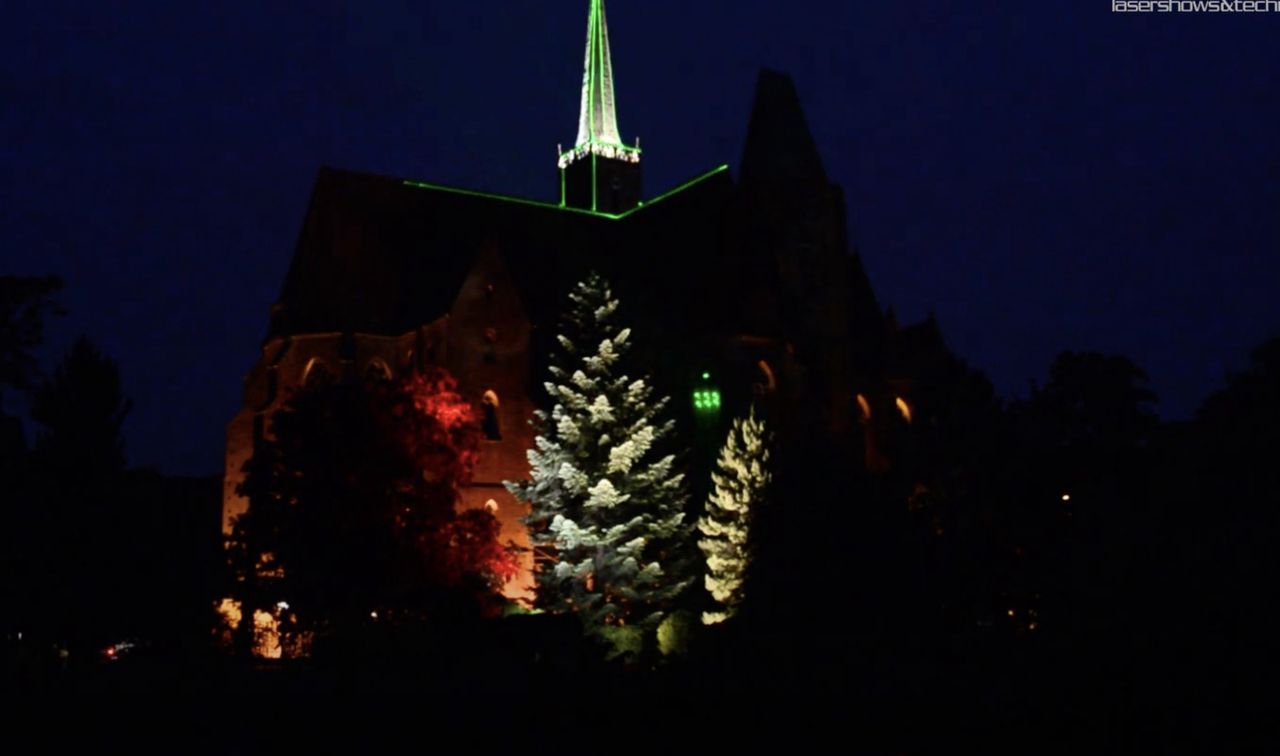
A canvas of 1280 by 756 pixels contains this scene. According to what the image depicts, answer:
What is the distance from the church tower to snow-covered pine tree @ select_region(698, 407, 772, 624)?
120ft

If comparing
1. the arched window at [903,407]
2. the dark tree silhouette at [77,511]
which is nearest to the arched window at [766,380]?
the arched window at [903,407]

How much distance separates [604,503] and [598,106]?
43.0m

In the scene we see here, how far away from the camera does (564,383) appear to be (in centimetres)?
5275

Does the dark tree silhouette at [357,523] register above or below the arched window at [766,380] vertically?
below

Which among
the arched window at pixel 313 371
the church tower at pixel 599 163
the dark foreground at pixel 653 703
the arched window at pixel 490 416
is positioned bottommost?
the dark foreground at pixel 653 703

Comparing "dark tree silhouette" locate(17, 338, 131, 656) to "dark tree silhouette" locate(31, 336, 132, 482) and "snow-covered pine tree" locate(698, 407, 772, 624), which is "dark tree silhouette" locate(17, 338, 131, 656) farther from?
"snow-covered pine tree" locate(698, 407, 772, 624)

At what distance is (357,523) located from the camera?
42.3 meters

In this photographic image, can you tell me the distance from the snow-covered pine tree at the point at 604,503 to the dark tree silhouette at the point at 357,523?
209 centimetres

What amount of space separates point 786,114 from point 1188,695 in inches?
1592

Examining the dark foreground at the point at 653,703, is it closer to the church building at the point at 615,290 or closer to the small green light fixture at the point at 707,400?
the church building at the point at 615,290

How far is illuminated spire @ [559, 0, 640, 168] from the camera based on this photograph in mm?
83062

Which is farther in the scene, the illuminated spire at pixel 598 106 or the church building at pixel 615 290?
the illuminated spire at pixel 598 106

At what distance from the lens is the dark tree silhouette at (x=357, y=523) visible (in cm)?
4147

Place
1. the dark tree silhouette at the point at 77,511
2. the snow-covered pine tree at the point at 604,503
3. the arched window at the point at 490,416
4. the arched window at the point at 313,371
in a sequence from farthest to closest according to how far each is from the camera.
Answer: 1. the arched window at the point at 490,416
2. the arched window at the point at 313,371
3. the snow-covered pine tree at the point at 604,503
4. the dark tree silhouette at the point at 77,511
